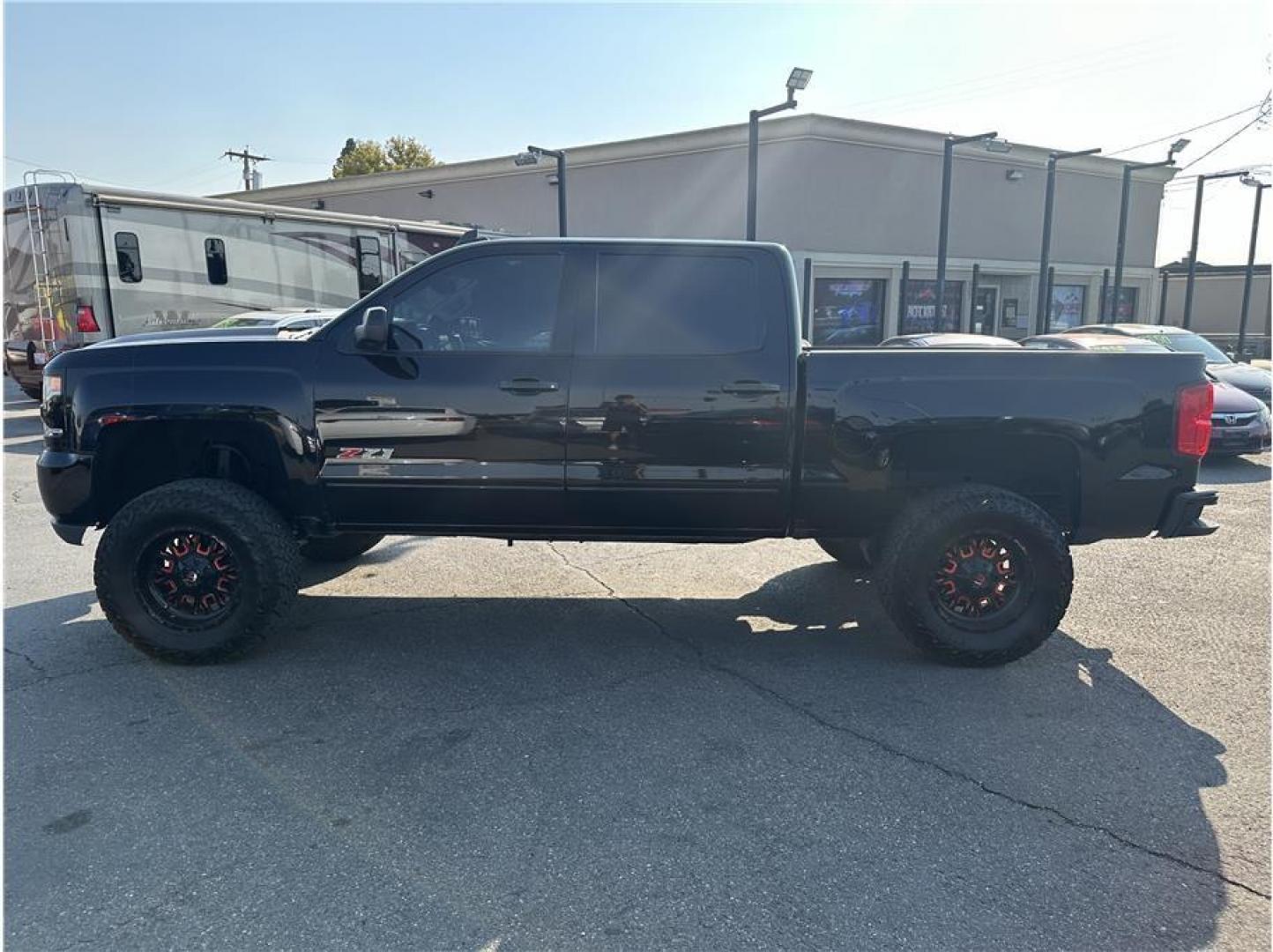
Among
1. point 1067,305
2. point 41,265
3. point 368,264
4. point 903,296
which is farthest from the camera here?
point 1067,305

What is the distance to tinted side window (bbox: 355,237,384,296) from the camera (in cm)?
1783

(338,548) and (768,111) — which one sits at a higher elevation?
(768,111)

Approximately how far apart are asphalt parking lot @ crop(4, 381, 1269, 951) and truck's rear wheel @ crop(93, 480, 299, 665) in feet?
0.63

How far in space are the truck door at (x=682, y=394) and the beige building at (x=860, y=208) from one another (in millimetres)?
18135

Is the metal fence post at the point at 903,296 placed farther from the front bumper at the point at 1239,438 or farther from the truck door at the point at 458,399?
the truck door at the point at 458,399

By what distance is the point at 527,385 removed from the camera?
4398 mm

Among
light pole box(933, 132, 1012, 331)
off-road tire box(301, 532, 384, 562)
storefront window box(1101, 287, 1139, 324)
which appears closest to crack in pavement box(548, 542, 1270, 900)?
off-road tire box(301, 532, 384, 562)

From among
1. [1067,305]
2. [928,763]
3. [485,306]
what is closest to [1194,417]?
[928,763]

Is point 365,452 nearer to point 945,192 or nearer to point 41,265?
point 41,265

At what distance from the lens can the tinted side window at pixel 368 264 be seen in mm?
17828

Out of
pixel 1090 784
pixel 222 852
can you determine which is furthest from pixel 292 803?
pixel 1090 784

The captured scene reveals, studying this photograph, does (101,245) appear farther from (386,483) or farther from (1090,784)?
(1090,784)

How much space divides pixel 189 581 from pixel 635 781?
263cm

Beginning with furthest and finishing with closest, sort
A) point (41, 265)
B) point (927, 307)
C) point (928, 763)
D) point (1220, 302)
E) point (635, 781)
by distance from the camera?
1. point (1220, 302)
2. point (927, 307)
3. point (41, 265)
4. point (928, 763)
5. point (635, 781)
